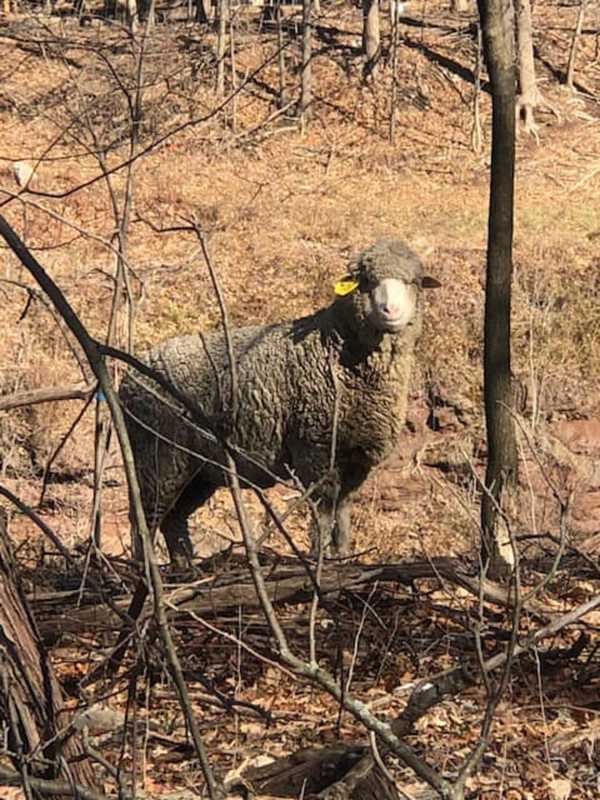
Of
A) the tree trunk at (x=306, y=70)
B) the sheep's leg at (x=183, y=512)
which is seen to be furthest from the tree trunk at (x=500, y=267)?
the tree trunk at (x=306, y=70)

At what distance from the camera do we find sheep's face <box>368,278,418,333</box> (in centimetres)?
655

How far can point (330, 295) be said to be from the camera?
51.0 ft

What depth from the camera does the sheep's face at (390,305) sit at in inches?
258

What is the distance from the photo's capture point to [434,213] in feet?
58.9

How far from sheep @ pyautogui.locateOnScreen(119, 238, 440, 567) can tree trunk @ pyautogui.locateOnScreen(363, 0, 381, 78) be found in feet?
61.3

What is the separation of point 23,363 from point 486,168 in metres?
9.88

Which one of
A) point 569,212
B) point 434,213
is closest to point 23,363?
point 434,213

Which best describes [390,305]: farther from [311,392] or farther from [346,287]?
[311,392]

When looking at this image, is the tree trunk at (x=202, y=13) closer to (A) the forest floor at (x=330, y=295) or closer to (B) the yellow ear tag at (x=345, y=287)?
(A) the forest floor at (x=330, y=295)

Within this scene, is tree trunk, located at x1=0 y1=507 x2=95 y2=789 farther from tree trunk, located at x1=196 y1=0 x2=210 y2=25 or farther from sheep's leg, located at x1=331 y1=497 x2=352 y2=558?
tree trunk, located at x1=196 y1=0 x2=210 y2=25

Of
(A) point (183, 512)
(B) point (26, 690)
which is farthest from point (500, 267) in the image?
(B) point (26, 690)

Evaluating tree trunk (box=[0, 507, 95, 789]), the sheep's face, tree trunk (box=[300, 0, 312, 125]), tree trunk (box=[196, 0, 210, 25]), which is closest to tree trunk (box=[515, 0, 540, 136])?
tree trunk (box=[300, 0, 312, 125])

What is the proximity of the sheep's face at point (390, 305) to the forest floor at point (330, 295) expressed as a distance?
3.37ft

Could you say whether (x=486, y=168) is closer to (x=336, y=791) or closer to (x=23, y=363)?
(x=23, y=363)
